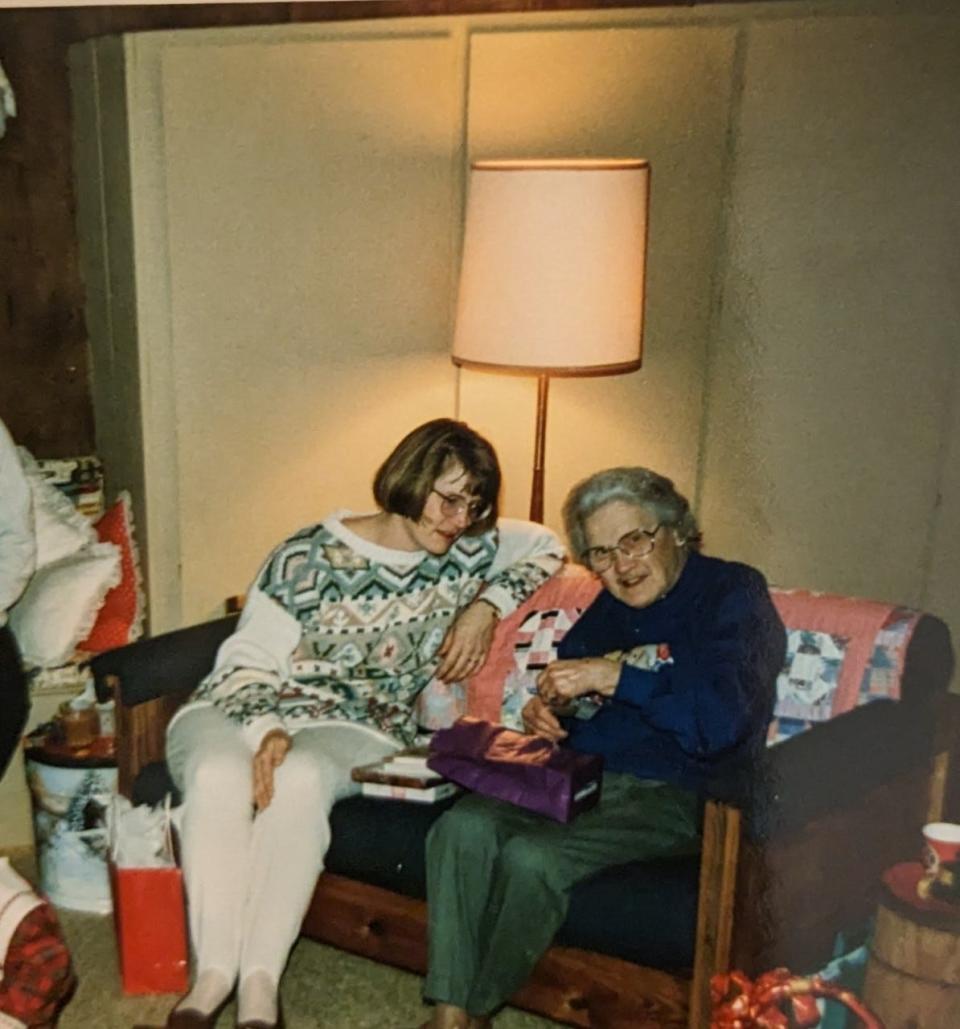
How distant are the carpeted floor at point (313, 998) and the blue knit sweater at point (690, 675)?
1.55 feet

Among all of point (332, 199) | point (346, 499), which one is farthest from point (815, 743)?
point (332, 199)

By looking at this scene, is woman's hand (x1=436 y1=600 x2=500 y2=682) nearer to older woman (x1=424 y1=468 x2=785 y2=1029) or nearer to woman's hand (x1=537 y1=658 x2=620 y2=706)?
older woman (x1=424 y1=468 x2=785 y2=1029)

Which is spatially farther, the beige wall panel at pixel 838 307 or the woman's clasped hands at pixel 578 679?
the beige wall panel at pixel 838 307

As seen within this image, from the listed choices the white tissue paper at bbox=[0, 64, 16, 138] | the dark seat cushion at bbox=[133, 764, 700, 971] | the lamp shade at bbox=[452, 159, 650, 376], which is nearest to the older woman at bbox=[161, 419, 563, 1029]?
the dark seat cushion at bbox=[133, 764, 700, 971]

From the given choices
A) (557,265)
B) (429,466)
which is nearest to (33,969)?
(429,466)

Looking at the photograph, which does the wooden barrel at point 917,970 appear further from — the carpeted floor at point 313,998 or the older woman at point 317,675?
the older woman at point 317,675

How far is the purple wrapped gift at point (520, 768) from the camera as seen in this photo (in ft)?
6.10

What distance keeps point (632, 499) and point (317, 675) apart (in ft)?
2.05

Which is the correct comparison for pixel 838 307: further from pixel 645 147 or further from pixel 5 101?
pixel 5 101

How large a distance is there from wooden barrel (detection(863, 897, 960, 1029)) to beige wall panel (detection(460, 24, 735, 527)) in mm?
986

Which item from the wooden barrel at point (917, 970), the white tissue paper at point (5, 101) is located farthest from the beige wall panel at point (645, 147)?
the wooden barrel at point (917, 970)

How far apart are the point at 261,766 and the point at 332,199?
115cm

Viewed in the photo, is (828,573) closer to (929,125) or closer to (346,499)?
(929,125)

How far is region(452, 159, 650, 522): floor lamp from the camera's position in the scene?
2.15m
